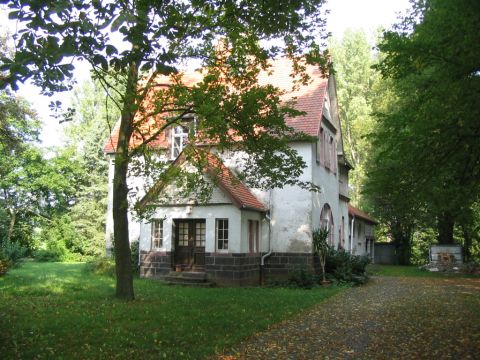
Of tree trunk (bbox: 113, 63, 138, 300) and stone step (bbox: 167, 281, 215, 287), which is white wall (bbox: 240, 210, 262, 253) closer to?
stone step (bbox: 167, 281, 215, 287)

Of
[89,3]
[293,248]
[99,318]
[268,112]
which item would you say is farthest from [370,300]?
[89,3]

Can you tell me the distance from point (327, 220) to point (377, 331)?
1256cm

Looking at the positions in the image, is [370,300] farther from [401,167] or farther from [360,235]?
[360,235]

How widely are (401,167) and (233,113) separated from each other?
12.9 ft

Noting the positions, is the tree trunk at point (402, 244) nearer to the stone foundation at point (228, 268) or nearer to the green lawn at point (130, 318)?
the stone foundation at point (228, 268)

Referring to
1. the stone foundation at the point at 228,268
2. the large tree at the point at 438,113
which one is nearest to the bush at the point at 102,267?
the stone foundation at the point at 228,268

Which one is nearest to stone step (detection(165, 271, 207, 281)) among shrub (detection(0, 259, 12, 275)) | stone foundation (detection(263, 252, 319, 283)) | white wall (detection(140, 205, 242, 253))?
white wall (detection(140, 205, 242, 253))

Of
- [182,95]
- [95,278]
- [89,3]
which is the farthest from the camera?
[95,278]

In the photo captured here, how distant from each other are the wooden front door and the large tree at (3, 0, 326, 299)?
20.9 ft

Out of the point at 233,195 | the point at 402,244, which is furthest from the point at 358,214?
the point at 233,195

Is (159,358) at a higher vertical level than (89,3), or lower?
lower

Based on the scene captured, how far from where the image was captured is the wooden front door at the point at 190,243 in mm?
18703

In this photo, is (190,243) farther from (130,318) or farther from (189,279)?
(130,318)

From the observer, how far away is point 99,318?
9.63m
